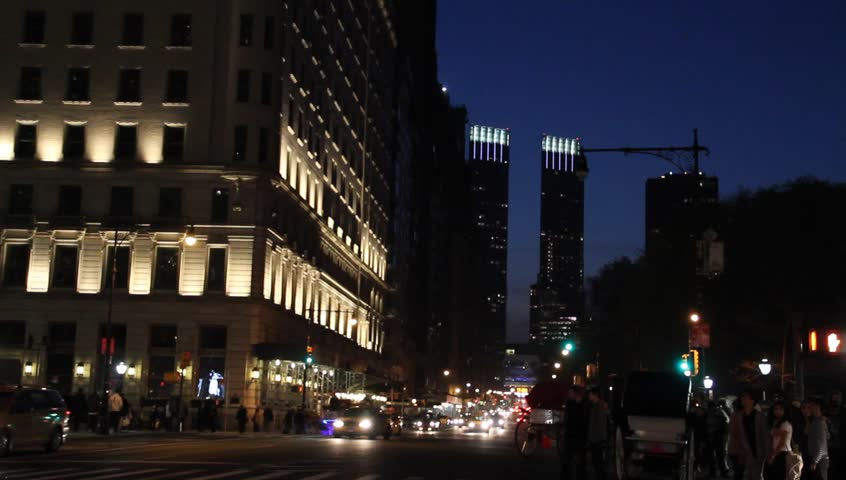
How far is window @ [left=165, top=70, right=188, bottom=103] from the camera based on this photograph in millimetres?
71688

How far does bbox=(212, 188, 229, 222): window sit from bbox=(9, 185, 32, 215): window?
11.4 m

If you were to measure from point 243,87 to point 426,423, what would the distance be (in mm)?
27177

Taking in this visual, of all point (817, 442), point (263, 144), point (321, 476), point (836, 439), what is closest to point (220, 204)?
point (263, 144)

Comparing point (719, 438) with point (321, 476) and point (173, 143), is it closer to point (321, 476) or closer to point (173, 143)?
point (321, 476)

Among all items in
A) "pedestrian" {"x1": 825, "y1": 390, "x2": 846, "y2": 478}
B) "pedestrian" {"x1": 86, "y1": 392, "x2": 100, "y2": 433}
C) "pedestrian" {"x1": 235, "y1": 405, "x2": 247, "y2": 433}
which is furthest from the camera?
"pedestrian" {"x1": 235, "y1": 405, "x2": 247, "y2": 433}

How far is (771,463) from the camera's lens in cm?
1977

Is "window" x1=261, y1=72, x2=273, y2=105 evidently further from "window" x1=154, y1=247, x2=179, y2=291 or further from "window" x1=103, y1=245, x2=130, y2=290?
"window" x1=103, y1=245, x2=130, y2=290

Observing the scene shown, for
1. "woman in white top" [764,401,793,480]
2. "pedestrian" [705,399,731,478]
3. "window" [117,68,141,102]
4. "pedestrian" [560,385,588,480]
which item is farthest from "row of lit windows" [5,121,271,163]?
"woman in white top" [764,401,793,480]

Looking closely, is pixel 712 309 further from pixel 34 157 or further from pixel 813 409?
pixel 813 409

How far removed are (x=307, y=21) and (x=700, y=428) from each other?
184ft

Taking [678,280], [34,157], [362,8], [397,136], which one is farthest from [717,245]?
[397,136]

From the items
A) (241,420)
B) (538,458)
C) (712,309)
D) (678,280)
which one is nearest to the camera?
(538,458)

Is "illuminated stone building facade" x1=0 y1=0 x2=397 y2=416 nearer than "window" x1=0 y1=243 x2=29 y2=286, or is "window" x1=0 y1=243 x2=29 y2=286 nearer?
"illuminated stone building facade" x1=0 y1=0 x2=397 y2=416

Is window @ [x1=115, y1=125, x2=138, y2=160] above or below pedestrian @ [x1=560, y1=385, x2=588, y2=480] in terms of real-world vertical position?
above
